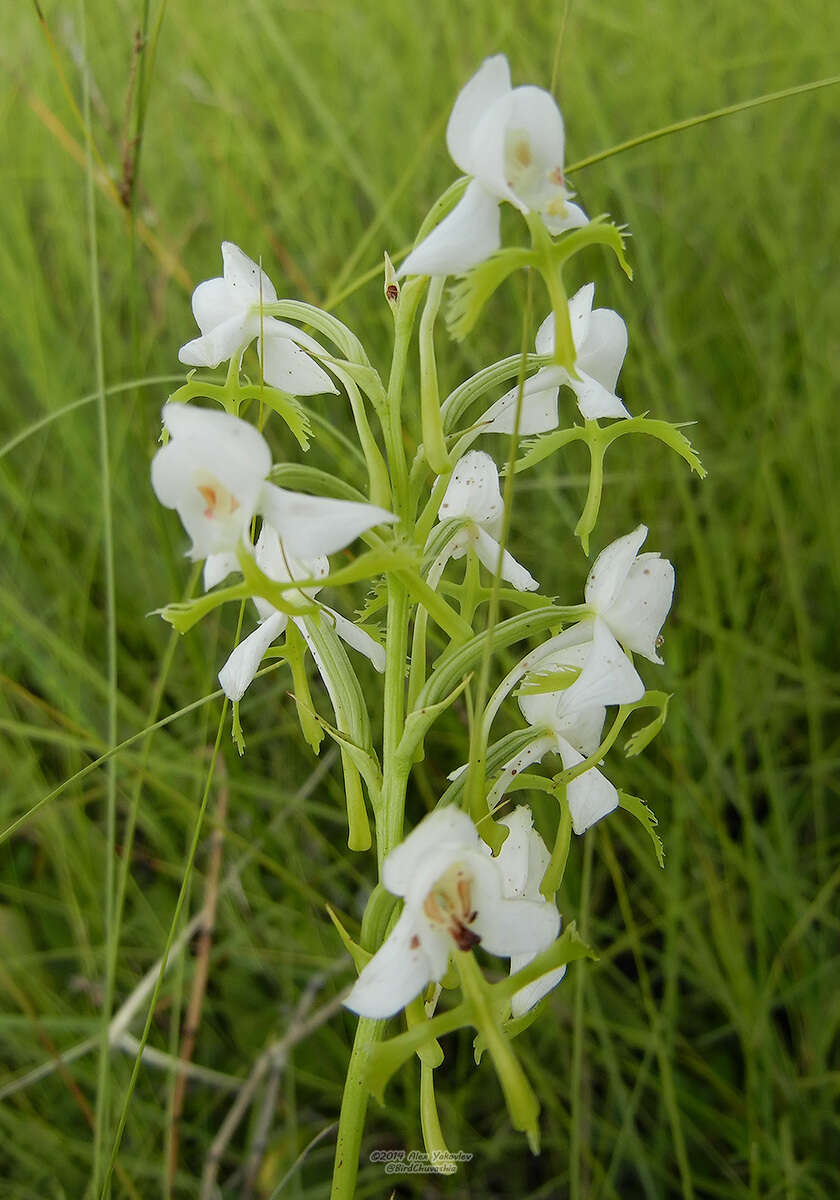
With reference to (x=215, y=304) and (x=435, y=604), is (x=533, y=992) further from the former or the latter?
(x=215, y=304)

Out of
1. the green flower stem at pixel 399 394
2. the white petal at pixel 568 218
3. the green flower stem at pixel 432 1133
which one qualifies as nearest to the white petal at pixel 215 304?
the green flower stem at pixel 399 394

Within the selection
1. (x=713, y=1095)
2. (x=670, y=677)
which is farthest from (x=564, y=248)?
(x=713, y=1095)

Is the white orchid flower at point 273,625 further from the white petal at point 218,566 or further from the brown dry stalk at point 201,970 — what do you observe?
the brown dry stalk at point 201,970

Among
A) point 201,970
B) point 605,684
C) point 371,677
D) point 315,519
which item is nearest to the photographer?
point 315,519

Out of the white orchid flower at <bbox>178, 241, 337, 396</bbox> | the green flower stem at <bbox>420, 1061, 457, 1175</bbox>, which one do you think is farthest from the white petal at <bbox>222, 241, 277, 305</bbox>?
the green flower stem at <bbox>420, 1061, 457, 1175</bbox>

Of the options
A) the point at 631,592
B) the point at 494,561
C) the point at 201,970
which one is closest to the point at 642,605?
the point at 631,592

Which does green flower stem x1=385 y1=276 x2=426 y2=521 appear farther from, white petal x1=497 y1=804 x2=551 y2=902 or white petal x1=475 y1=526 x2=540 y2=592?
white petal x1=497 y1=804 x2=551 y2=902

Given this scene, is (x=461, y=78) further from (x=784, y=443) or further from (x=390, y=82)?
(x=784, y=443)
